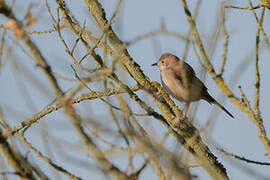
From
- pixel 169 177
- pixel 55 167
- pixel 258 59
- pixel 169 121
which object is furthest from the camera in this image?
pixel 169 121

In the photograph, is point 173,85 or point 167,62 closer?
point 173,85

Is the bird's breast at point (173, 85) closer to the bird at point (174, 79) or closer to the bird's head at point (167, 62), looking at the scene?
the bird at point (174, 79)

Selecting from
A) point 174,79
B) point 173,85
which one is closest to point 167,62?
point 174,79

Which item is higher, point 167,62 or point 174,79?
point 167,62

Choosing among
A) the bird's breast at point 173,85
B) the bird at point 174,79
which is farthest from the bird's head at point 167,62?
the bird's breast at point 173,85

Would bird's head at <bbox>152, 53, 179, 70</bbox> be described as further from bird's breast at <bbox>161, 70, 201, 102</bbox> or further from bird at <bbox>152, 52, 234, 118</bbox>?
bird's breast at <bbox>161, 70, 201, 102</bbox>

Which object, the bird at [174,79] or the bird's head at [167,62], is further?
the bird's head at [167,62]

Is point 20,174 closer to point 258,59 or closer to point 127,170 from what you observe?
point 127,170

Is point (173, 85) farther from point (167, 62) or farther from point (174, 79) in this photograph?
point (167, 62)

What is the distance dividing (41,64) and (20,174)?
2.09ft

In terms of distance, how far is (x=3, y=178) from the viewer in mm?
2398

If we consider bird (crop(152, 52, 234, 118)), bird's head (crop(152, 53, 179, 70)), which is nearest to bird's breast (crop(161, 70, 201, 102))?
bird (crop(152, 52, 234, 118))

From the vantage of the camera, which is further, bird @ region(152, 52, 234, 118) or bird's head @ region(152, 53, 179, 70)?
bird's head @ region(152, 53, 179, 70)

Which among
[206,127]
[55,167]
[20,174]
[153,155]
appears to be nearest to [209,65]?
[206,127]
